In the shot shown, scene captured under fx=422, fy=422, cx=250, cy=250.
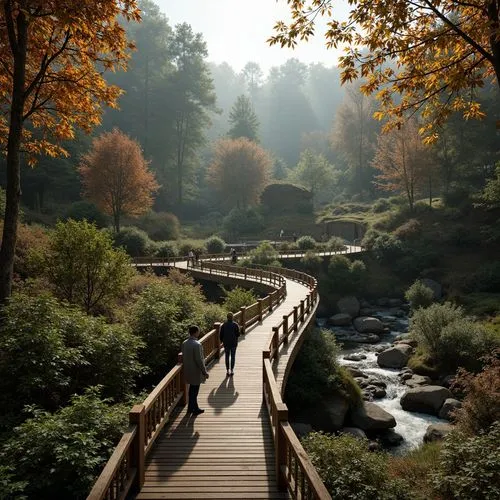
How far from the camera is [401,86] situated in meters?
8.73

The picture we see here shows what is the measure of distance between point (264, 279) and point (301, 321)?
1226 centimetres

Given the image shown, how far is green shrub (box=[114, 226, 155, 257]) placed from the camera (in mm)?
40500

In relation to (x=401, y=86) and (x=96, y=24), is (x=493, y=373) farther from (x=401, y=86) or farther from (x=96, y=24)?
(x=96, y=24)

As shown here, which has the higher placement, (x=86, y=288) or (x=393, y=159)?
(x=393, y=159)

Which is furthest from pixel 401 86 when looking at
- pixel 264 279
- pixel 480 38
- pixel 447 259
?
pixel 447 259

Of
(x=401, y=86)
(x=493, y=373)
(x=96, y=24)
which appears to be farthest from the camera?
(x=493, y=373)

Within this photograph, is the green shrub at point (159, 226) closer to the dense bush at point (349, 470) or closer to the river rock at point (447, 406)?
the river rock at point (447, 406)

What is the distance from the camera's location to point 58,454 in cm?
675

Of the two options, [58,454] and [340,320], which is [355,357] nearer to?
Answer: [340,320]

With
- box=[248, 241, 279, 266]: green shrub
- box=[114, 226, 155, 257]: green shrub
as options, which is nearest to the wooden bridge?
box=[248, 241, 279, 266]: green shrub

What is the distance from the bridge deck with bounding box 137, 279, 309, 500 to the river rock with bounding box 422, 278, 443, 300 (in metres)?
28.1

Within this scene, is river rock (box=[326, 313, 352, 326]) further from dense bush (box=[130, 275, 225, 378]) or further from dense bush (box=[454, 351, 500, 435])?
dense bush (box=[454, 351, 500, 435])

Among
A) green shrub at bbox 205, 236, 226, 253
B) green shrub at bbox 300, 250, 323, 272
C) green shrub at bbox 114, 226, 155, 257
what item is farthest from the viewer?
green shrub at bbox 205, 236, 226, 253

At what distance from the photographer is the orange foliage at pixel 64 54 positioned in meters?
10.5
